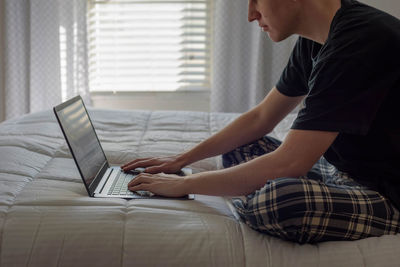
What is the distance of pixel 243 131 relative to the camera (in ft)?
4.80

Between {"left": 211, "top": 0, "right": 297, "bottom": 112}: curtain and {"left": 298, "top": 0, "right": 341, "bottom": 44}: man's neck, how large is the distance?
7.17ft

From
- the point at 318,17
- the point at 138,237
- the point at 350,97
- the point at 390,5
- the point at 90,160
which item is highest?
the point at 390,5

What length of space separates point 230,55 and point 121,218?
2647 mm

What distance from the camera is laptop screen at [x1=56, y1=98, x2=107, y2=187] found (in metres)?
1.13

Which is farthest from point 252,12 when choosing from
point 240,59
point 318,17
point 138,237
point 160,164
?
point 240,59

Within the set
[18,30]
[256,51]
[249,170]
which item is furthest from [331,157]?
[18,30]

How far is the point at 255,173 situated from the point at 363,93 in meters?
0.30

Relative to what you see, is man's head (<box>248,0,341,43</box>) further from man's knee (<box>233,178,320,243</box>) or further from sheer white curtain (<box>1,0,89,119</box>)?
sheer white curtain (<box>1,0,89,119</box>)

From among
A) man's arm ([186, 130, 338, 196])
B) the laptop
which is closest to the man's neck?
man's arm ([186, 130, 338, 196])

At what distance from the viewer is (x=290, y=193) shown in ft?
3.05

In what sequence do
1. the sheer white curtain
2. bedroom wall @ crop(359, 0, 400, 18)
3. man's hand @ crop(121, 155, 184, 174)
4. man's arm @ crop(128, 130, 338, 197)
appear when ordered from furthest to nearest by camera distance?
the sheer white curtain < bedroom wall @ crop(359, 0, 400, 18) < man's hand @ crop(121, 155, 184, 174) < man's arm @ crop(128, 130, 338, 197)

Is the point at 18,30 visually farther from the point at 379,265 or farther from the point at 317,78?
the point at 379,265

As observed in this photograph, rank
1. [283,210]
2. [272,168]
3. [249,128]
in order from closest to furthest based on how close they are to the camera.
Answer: [283,210], [272,168], [249,128]

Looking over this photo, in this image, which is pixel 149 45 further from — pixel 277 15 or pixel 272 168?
pixel 272 168
